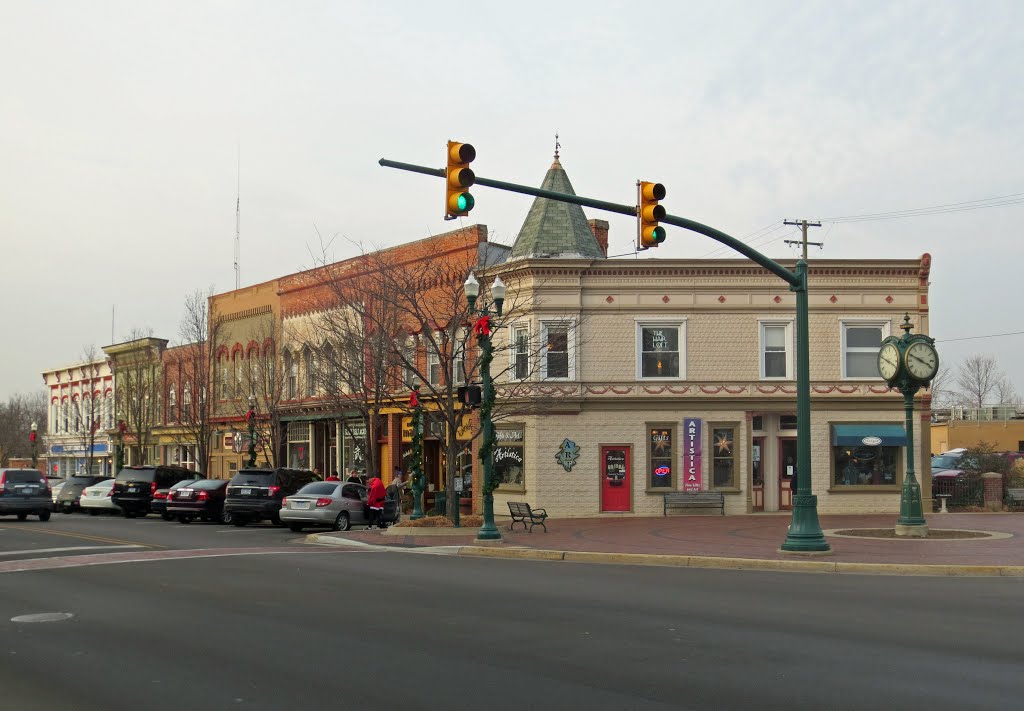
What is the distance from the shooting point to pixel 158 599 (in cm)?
1332

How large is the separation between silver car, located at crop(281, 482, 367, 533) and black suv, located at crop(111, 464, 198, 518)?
1023cm

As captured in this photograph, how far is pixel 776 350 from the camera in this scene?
1308 inches

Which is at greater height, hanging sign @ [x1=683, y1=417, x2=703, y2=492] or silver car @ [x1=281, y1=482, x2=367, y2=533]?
hanging sign @ [x1=683, y1=417, x2=703, y2=492]

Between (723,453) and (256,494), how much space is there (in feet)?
46.5

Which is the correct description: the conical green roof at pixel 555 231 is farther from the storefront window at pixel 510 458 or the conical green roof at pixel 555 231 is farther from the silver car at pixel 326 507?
the silver car at pixel 326 507

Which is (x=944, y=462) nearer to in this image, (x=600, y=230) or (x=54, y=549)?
(x=600, y=230)

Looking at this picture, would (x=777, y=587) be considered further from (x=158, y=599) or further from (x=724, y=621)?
(x=158, y=599)

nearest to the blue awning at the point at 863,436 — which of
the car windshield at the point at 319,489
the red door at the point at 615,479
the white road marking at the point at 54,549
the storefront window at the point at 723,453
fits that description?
Answer: the storefront window at the point at 723,453

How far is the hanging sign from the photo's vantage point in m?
32.7

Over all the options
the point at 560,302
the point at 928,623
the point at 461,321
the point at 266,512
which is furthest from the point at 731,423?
the point at 928,623

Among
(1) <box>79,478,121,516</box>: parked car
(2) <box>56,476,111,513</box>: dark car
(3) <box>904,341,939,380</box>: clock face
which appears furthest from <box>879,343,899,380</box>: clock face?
(2) <box>56,476,111,513</box>: dark car

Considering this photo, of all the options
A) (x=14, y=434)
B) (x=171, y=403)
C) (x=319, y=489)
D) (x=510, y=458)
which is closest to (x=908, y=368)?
(x=510, y=458)

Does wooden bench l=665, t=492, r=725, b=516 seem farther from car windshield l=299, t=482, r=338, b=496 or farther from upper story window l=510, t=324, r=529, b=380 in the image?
car windshield l=299, t=482, r=338, b=496

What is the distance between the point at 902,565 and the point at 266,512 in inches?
744
